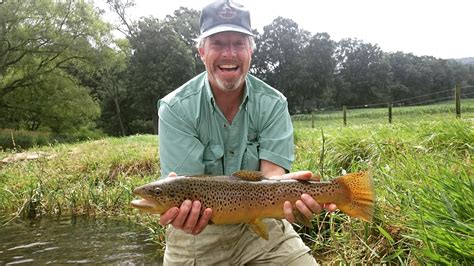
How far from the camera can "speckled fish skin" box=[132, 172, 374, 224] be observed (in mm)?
2799

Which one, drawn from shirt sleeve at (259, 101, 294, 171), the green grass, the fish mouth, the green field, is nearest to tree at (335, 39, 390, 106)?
the green grass

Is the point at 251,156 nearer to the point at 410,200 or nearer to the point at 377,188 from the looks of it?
the point at 410,200

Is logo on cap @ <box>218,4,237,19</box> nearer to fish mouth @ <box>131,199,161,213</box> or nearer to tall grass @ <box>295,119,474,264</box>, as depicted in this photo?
fish mouth @ <box>131,199,161,213</box>

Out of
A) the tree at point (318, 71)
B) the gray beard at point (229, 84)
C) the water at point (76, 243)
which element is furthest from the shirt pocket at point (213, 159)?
the tree at point (318, 71)

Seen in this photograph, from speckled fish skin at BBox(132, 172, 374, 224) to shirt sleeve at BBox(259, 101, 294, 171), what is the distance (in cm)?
58

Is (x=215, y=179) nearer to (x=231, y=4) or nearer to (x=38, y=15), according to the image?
(x=231, y=4)

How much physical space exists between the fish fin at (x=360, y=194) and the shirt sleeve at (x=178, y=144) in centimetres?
114

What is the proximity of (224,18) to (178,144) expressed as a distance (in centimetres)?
106

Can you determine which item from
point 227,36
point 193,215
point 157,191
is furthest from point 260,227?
point 227,36

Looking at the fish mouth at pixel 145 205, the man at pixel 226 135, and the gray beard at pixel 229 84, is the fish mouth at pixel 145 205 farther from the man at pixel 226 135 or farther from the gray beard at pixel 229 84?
the gray beard at pixel 229 84

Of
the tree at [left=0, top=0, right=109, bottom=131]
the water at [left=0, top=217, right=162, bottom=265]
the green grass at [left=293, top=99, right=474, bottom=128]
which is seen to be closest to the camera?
the water at [left=0, top=217, right=162, bottom=265]

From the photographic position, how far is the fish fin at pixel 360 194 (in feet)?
9.08

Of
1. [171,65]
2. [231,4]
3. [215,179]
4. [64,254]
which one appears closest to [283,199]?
[215,179]

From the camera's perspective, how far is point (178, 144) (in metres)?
3.40
